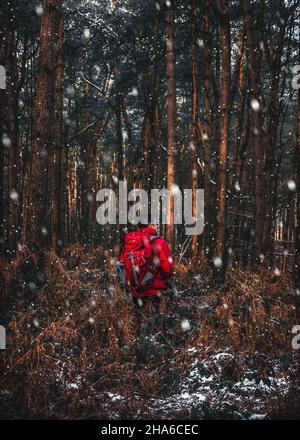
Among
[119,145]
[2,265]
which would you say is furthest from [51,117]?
[119,145]

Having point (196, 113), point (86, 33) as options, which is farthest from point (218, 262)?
point (86, 33)

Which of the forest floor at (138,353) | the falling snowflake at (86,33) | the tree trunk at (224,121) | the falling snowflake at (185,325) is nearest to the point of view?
the forest floor at (138,353)

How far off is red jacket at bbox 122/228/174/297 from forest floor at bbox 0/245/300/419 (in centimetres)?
44

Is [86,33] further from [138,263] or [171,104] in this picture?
[138,263]

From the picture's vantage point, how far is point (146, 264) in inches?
259

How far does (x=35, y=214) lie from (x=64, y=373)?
3.40m

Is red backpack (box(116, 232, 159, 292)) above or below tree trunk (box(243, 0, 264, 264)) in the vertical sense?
below

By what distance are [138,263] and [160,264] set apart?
322mm

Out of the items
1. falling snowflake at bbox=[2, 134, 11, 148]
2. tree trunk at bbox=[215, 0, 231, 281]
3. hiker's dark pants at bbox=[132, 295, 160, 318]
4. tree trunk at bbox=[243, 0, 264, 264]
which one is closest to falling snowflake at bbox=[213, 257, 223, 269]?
tree trunk at bbox=[215, 0, 231, 281]

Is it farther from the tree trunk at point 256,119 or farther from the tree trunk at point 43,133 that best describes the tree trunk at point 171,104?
the tree trunk at point 43,133

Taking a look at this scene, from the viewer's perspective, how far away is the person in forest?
652cm

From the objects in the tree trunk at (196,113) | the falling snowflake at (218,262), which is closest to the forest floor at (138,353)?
the falling snowflake at (218,262)

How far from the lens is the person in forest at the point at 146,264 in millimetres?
6523

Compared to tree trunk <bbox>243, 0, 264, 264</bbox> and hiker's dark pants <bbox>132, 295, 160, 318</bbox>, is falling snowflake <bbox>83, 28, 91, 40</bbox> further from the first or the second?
hiker's dark pants <bbox>132, 295, 160, 318</bbox>
